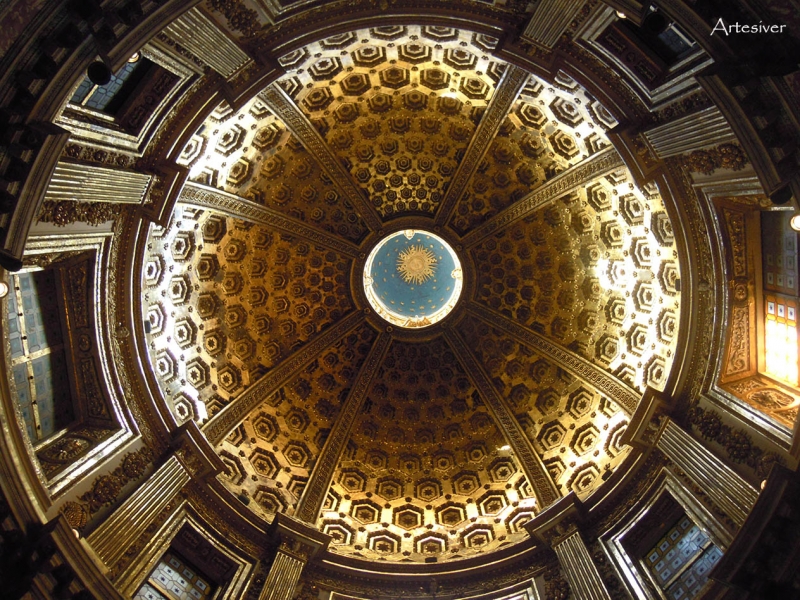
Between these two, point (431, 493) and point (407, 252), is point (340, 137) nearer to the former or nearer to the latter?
point (407, 252)

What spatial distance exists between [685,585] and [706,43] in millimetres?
10471

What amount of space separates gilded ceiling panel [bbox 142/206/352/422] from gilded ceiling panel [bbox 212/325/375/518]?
1.13m

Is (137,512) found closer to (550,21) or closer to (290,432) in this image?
(290,432)

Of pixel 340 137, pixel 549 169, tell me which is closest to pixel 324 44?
pixel 340 137

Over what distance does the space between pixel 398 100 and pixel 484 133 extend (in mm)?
3179

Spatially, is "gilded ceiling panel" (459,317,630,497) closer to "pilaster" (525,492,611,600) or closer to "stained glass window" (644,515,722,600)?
"pilaster" (525,492,611,600)

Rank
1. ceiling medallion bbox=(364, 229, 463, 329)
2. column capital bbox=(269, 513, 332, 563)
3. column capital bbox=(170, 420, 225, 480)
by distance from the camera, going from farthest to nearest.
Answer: ceiling medallion bbox=(364, 229, 463, 329) < column capital bbox=(269, 513, 332, 563) < column capital bbox=(170, 420, 225, 480)

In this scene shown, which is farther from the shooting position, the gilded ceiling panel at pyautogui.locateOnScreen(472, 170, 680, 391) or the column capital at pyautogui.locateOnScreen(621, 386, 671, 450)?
the gilded ceiling panel at pyautogui.locateOnScreen(472, 170, 680, 391)

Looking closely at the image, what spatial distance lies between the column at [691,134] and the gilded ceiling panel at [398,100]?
495 centimetres

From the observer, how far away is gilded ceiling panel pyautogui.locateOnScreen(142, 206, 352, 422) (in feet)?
56.8

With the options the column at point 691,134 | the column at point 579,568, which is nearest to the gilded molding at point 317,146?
the column at point 691,134

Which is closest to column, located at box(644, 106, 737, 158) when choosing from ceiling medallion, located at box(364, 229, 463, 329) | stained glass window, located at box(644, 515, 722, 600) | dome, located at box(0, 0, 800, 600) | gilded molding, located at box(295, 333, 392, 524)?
dome, located at box(0, 0, 800, 600)

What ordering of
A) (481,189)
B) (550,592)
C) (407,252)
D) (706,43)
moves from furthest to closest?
(407,252), (481,189), (550,592), (706,43)

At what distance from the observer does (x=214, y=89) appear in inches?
549
